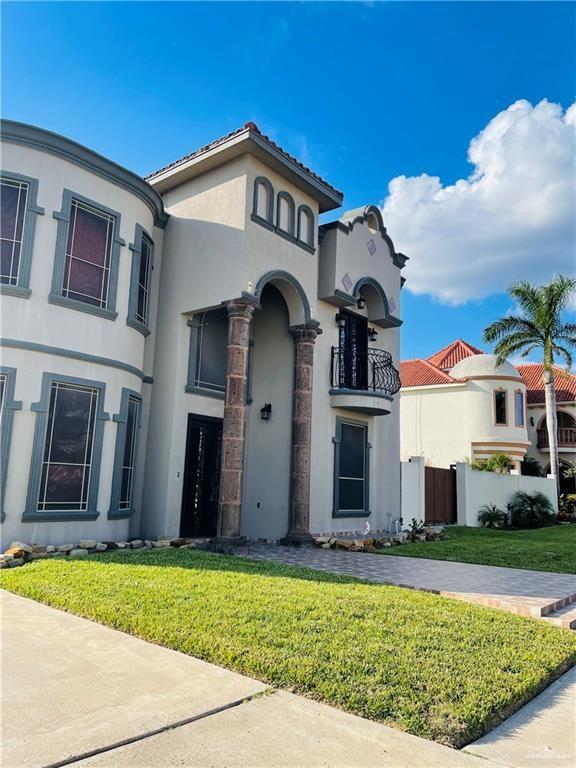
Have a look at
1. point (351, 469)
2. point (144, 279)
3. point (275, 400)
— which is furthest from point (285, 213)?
point (351, 469)

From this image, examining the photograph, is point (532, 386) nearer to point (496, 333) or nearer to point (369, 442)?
point (496, 333)

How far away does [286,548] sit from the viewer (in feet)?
40.2

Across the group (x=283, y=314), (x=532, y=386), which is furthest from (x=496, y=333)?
(x=283, y=314)

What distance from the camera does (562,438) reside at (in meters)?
38.2

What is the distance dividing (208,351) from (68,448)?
3961mm

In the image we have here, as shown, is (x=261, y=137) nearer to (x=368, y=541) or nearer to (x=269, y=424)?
(x=269, y=424)

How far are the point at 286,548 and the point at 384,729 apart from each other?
879 centimetres

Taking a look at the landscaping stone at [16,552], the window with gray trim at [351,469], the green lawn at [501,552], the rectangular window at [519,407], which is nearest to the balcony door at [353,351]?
the window with gray trim at [351,469]

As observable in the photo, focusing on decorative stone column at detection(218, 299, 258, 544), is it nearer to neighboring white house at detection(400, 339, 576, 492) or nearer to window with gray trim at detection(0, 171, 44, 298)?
window with gray trim at detection(0, 171, 44, 298)

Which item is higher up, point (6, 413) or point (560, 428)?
point (560, 428)

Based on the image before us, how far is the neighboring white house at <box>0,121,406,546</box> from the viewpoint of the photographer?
32.8 feet

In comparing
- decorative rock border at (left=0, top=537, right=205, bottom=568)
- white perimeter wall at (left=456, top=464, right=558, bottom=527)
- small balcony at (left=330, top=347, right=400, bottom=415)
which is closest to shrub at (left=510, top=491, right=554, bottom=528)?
white perimeter wall at (left=456, top=464, right=558, bottom=527)

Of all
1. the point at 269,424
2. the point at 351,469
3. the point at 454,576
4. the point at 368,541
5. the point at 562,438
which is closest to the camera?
the point at 454,576

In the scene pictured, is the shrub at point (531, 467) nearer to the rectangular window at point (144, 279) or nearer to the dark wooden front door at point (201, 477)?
the dark wooden front door at point (201, 477)
